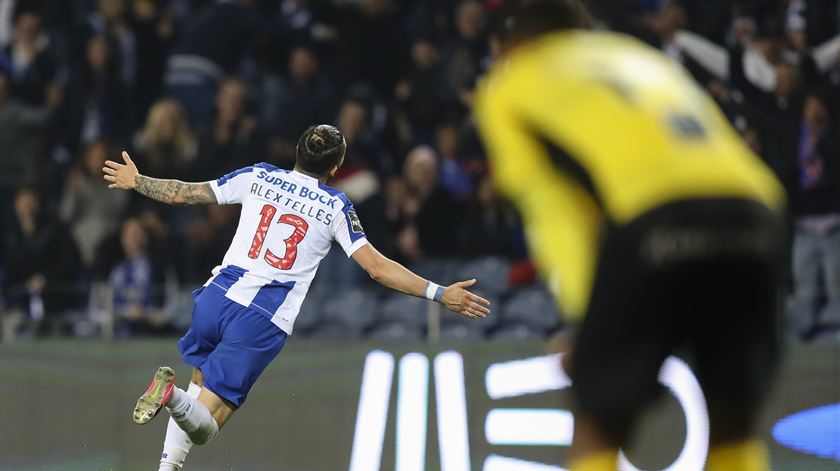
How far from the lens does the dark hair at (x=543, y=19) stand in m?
3.62

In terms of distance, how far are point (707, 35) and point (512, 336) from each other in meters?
3.46

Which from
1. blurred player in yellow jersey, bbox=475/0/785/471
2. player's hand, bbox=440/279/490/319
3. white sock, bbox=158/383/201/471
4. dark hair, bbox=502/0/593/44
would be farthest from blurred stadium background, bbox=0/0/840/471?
blurred player in yellow jersey, bbox=475/0/785/471

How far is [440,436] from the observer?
9.95 m

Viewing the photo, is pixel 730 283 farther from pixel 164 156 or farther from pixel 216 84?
pixel 216 84

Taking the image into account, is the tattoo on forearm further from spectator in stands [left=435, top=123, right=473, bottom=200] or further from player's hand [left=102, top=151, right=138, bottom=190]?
spectator in stands [left=435, top=123, right=473, bottom=200]

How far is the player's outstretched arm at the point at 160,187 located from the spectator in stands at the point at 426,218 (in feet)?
13.4

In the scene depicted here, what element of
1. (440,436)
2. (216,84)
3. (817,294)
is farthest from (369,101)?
(817,294)

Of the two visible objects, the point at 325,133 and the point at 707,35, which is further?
the point at 707,35

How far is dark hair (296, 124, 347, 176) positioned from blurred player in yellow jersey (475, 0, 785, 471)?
12.3ft

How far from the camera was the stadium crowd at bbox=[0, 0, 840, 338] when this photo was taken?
10508 mm

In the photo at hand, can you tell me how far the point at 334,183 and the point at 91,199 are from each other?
7.40 feet

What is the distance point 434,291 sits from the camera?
6.90 m

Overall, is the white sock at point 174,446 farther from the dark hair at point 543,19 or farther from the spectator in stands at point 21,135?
the spectator in stands at point 21,135

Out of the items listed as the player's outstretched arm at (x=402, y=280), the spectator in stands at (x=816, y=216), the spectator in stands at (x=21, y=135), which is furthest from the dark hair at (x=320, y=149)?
the spectator in stands at (x=21, y=135)
